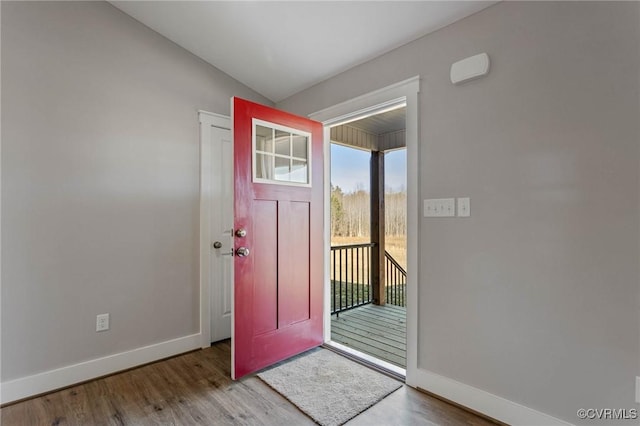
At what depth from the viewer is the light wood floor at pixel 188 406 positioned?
177cm

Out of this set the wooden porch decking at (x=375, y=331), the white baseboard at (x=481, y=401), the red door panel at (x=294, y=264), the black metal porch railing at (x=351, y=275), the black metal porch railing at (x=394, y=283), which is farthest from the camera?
the black metal porch railing at (x=394, y=283)

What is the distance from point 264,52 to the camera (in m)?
2.55

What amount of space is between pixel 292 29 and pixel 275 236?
1558 millimetres

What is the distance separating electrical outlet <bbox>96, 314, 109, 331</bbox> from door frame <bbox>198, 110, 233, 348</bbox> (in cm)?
71

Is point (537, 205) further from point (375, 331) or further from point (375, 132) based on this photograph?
point (375, 132)

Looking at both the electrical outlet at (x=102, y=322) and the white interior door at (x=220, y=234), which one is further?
the white interior door at (x=220, y=234)

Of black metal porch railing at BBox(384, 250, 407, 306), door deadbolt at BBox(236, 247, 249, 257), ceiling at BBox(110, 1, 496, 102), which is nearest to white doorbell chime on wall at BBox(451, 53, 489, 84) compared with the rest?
ceiling at BBox(110, 1, 496, 102)

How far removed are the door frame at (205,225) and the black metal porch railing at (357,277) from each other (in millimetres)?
1642

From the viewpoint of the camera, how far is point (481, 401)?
180 cm

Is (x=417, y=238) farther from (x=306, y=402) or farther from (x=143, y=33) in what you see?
(x=143, y=33)

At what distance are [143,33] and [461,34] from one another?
2412mm

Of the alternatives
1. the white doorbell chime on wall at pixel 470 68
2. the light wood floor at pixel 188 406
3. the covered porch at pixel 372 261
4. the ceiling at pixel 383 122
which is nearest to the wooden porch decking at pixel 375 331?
the covered porch at pixel 372 261

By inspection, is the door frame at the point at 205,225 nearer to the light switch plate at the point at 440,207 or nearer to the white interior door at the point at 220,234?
the white interior door at the point at 220,234

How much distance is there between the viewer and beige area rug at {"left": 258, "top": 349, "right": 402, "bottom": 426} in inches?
72.7
